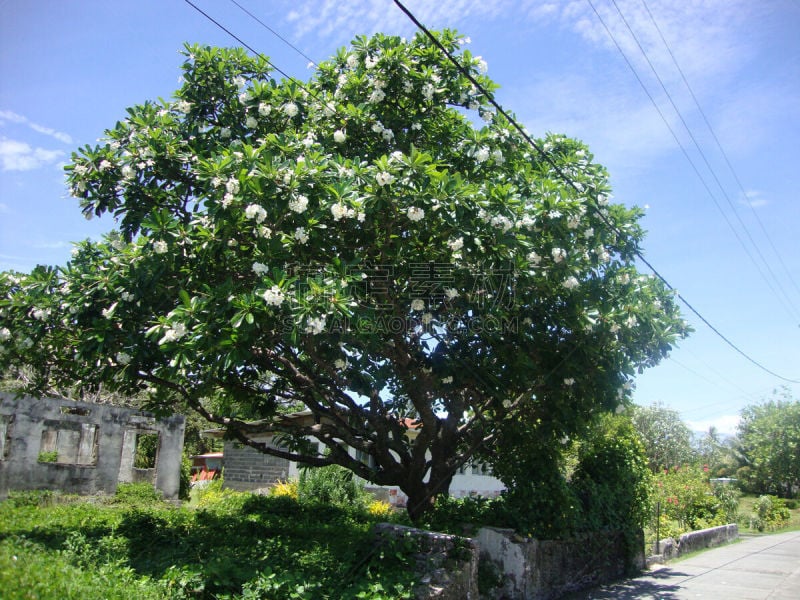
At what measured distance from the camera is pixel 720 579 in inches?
462

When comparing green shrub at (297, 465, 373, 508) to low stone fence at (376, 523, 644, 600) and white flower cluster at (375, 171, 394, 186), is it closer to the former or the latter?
low stone fence at (376, 523, 644, 600)

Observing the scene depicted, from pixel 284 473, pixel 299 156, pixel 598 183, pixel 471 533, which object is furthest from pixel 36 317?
pixel 284 473

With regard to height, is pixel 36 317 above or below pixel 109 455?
above

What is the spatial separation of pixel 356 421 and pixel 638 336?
4.62 m

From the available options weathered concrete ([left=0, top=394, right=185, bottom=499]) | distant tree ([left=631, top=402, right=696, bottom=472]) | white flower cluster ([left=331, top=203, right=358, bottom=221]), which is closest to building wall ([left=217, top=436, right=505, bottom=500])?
weathered concrete ([left=0, top=394, right=185, bottom=499])

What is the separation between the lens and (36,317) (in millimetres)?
8031

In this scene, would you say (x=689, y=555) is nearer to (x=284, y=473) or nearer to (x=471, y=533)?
(x=471, y=533)

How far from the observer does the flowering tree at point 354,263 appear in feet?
23.2

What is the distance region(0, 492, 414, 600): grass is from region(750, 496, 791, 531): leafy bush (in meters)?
23.0

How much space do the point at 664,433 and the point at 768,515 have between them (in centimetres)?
1179

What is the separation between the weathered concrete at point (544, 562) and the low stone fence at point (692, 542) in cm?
301

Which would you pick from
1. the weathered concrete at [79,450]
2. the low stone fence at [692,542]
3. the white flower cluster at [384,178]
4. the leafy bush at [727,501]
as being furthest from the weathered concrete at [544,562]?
the leafy bush at [727,501]

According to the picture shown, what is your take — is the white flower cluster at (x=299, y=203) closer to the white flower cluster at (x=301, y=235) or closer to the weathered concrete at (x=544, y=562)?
the white flower cluster at (x=301, y=235)

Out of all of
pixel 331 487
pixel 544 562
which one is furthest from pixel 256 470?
pixel 544 562
